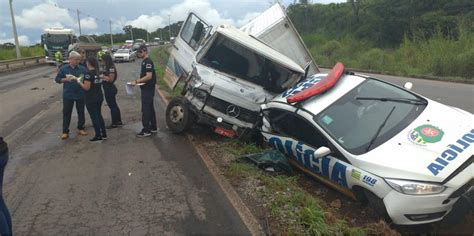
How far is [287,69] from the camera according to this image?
25.5 feet

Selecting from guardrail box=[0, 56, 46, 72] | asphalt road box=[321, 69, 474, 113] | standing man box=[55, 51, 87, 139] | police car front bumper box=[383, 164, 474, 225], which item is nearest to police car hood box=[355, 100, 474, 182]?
police car front bumper box=[383, 164, 474, 225]

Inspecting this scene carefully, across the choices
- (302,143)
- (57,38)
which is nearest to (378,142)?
(302,143)

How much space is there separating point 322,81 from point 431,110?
1.56m

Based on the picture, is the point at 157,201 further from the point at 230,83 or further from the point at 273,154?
the point at 230,83

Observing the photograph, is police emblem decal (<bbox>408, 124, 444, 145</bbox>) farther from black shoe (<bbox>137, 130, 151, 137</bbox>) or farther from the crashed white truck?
black shoe (<bbox>137, 130, 151, 137</bbox>)

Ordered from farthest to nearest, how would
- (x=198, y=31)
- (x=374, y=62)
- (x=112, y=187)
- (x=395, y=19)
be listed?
(x=395, y=19)
(x=374, y=62)
(x=198, y=31)
(x=112, y=187)

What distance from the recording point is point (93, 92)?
8.28 metres

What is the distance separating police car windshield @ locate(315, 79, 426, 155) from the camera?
16.9 feet

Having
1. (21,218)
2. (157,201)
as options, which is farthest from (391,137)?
(21,218)

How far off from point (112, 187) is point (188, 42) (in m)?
4.73

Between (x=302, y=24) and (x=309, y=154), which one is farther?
(x=302, y=24)

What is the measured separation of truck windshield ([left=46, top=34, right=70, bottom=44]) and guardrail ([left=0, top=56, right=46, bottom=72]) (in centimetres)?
282

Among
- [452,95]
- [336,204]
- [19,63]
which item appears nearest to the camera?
[336,204]

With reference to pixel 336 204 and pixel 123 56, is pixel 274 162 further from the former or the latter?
pixel 123 56
